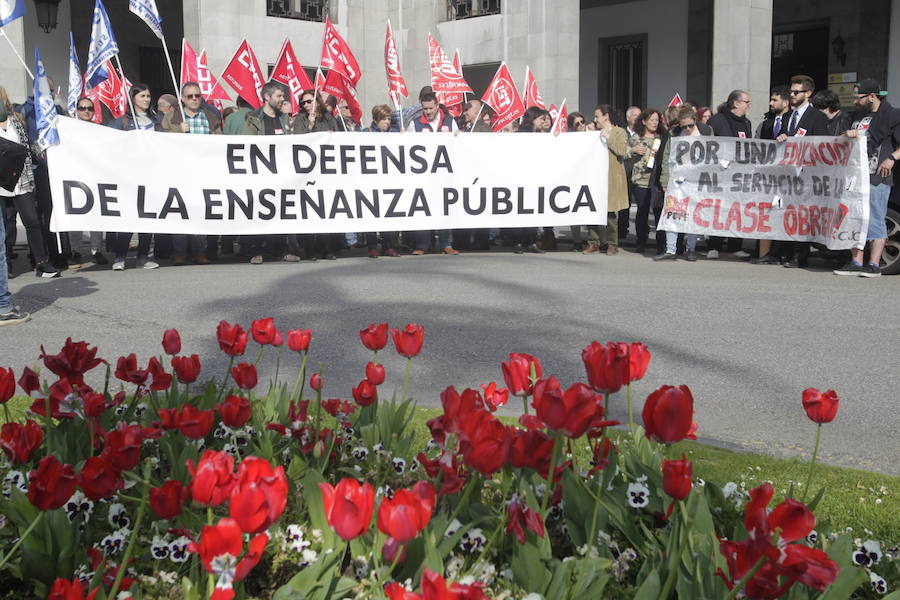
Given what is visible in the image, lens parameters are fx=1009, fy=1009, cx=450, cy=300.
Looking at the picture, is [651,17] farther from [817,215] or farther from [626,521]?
[626,521]

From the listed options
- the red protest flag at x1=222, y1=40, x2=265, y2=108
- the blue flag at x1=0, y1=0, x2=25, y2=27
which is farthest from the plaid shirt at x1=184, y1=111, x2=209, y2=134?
the red protest flag at x1=222, y1=40, x2=265, y2=108

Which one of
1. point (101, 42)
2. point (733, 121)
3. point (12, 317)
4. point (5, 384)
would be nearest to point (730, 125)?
point (733, 121)

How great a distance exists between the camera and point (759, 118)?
Result: 2145 centimetres

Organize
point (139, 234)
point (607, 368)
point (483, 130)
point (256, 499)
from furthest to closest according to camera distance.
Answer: point (483, 130) < point (139, 234) < point (607, 368) < point (256, 499)

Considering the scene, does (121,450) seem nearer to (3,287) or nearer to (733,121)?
(3,287)

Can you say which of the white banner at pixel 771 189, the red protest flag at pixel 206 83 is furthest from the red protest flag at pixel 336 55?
the white banner at pixel 771 189

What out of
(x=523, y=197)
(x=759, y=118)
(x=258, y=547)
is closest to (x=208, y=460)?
(x=258, y=547)

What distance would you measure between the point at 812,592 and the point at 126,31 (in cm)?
2659

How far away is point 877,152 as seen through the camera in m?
10.7

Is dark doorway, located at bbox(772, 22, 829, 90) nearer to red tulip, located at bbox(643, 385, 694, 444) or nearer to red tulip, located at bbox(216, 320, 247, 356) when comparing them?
red tulip, located at bbox(216, 320, 247, 356)

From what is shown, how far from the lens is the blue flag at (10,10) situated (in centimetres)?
1025

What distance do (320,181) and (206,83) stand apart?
6681mm

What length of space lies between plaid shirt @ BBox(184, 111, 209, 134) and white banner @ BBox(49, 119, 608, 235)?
1.06 meters

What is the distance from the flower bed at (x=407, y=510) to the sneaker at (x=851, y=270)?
8.38 meters
